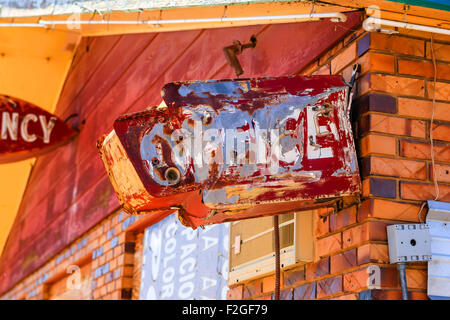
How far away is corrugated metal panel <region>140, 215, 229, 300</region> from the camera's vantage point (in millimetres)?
3824

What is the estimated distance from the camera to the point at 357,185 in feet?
8.52

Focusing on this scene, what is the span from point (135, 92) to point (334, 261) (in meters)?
2.83

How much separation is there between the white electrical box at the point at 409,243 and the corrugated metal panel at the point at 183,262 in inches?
53.9

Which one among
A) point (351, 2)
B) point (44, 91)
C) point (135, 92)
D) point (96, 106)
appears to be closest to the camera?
point (351, 2)

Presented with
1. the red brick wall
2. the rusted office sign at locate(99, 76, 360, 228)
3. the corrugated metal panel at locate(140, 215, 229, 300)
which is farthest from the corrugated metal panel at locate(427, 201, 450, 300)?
the corrugated metal panel at locate(140, 215, 229, 300)

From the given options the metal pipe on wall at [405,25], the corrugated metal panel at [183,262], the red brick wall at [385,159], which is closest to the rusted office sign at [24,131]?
the corrugated metal panel at [183,262]

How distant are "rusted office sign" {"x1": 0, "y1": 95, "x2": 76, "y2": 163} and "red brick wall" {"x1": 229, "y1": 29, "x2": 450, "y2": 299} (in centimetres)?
364

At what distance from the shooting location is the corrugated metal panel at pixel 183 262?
151 inches

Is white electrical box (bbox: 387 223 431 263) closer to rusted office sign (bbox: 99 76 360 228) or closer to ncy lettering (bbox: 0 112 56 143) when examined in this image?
rusted office sign (bbox: 99 76 360 228)

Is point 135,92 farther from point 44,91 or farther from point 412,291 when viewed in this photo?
point 412,291

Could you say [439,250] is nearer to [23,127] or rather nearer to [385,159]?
[385,159]

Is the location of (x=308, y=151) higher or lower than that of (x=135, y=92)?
lower

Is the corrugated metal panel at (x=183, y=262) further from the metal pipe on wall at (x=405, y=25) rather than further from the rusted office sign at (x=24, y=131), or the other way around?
the rusted office sign at (x=24, y=131)
